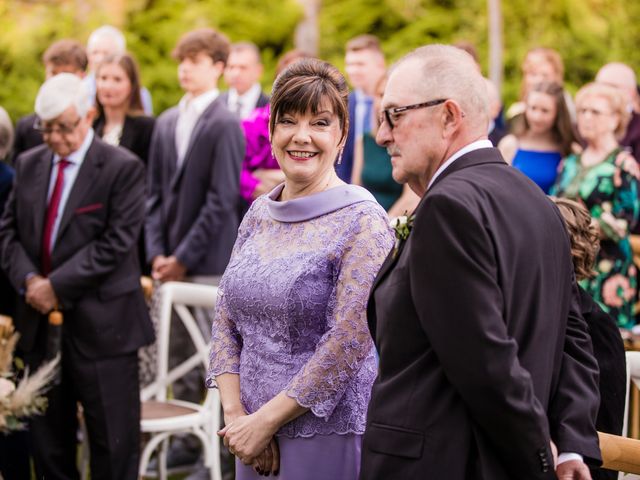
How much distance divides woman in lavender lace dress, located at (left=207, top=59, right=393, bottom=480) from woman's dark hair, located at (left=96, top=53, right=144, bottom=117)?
394 centimetres

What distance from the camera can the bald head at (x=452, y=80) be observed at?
2557mm

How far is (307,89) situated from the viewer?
323 cm

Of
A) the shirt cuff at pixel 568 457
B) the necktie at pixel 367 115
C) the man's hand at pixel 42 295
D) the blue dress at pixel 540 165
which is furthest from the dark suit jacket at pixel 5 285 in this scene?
the shirt cuff at pixel 568 457

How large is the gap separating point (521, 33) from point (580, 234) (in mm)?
14618

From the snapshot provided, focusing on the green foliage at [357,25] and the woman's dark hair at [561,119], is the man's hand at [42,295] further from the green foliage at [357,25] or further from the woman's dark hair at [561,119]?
the green foliage at [357,25]

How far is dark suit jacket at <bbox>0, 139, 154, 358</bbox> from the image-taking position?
5.00 meters

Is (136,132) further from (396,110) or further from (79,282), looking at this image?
(396,110)

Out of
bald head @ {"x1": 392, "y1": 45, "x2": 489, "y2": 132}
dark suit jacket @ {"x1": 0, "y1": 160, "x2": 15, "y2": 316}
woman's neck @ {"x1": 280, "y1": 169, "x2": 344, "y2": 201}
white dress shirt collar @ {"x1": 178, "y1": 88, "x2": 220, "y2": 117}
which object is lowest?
dark suit jacket @ {"x1": 0, "y1": 160, "x2": 15, "y2": 316}

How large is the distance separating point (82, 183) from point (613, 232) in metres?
3.13

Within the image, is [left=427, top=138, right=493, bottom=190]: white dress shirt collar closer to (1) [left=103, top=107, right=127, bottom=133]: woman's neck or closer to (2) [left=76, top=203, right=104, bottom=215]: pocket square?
(2) [left=76, top=203, right=104, bottom=215]: pocket square

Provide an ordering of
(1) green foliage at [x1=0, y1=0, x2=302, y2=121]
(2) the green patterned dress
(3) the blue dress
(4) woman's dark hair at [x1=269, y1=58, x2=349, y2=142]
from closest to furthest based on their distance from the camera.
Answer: (4) woman's dark hair at [x1=269, y1=58, x2=349, y2=142], (2) the green patterned dress, (3) the blue dress, (1) green foliage at [x1=0, y1=0, x2=302, y2=121]

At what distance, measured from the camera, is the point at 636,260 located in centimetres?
671

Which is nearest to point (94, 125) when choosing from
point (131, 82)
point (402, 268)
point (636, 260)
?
point (131, 82)

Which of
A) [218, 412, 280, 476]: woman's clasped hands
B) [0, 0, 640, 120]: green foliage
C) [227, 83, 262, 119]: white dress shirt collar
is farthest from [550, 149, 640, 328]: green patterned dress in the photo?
[0, 0, 640, 120]: green foliage
